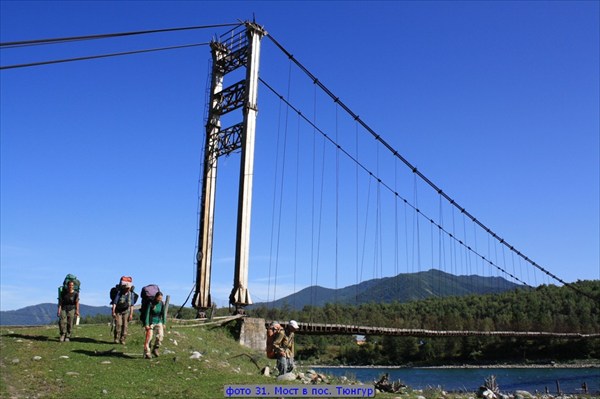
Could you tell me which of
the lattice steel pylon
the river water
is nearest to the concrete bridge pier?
the lattice steel pylon

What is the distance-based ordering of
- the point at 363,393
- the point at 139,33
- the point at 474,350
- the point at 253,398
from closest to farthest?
1. the point at 253,398
2. the point at 363,393
3. the point at 139,33
4. the point at 474,350

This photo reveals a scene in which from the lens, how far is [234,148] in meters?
26.5

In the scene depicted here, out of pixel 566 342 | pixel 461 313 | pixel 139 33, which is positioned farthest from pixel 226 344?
pixel 566 342

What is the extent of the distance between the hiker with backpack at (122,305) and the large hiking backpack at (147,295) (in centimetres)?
206

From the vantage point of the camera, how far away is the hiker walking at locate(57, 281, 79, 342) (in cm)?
1574

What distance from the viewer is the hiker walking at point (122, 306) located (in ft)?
53.5

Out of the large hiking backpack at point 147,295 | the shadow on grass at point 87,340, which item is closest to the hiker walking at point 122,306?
the shadow on grass at point 87,340

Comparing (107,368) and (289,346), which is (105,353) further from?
(289,346)

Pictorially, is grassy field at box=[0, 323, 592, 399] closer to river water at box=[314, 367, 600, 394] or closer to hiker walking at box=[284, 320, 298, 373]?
hiker walking at box=[284, 320, 298, 373]

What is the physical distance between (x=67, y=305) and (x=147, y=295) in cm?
309

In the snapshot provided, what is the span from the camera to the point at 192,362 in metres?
14.1

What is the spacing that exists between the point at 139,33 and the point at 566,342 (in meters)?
124

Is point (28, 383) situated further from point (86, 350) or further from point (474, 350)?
point (474, 350)

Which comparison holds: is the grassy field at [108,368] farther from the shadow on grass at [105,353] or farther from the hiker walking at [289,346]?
the hiker walking at [289,346]
